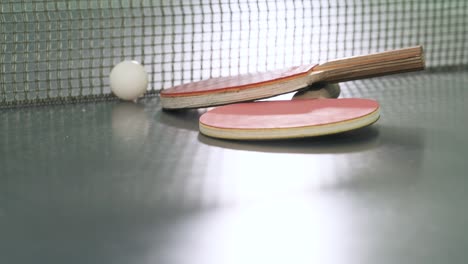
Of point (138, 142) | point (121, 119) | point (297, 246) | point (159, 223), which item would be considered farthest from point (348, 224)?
point (121, 119)

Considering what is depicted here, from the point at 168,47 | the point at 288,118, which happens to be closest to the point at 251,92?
the point at 288,118

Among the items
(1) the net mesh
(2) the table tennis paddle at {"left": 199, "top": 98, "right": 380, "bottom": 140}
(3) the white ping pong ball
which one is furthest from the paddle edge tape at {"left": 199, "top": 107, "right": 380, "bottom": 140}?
(1) the net mesh

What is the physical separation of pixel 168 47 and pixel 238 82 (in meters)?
1.37

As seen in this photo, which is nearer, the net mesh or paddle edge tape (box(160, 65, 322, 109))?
paddle edge tape (box(160, 65, 322, 109))

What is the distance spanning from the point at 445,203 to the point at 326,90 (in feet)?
2.65

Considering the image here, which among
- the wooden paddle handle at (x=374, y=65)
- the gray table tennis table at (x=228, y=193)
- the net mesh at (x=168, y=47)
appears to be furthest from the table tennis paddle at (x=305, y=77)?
the net mesh at (x=168, y=47)

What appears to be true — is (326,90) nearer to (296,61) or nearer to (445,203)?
(445,203)

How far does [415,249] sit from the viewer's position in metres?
1.18

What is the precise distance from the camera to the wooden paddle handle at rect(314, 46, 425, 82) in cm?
201

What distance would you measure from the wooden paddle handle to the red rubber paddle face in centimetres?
7

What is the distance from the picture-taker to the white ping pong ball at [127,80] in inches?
95.3

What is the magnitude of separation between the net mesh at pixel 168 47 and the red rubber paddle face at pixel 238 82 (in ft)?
1.26

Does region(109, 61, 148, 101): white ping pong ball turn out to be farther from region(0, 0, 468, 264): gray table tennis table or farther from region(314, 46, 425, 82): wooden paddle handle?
region(314, 46, 425, 82): wooden paddle handle

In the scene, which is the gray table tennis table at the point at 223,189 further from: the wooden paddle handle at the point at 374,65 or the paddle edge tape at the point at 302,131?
the wooden paddle handle at the point at 374,65
